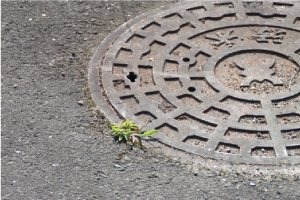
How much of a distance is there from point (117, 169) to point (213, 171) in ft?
1.74

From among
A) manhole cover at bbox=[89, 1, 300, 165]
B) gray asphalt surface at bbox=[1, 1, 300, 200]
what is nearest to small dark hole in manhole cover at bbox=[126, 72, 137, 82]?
manhole cover at bbox=[89, 1, 300, 165]

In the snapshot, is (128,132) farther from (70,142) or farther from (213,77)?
(213,77)

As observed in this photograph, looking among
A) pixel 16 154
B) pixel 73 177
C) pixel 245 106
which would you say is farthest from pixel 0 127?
pixel 245 106

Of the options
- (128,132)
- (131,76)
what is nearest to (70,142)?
(128,132)

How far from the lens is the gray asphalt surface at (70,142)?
2.74 meters

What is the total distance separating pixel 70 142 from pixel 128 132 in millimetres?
348

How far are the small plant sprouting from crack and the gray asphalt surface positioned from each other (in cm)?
5

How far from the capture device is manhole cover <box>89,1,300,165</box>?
3066mm

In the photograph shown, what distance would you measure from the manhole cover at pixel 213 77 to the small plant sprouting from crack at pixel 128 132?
0.23ft

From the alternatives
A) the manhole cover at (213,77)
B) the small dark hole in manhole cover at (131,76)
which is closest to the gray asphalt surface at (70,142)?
the manhole cover at (213,77)

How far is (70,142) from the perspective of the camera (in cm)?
307

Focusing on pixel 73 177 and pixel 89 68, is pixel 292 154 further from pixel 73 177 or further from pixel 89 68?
pixel 89 68

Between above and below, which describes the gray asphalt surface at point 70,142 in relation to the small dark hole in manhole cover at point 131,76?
below

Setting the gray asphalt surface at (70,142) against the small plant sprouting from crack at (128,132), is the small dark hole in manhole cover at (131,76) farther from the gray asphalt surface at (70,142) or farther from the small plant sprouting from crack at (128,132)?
the small plant sprouting from crack at (128,132)
